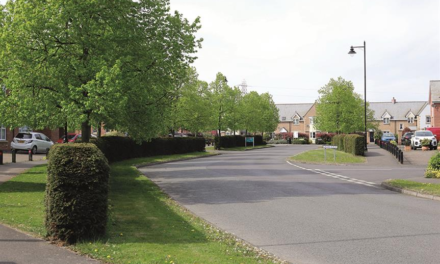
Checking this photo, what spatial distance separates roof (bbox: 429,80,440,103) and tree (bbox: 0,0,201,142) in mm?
59627

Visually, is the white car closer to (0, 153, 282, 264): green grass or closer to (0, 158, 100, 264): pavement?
(0, 153, 282, 264): green grass

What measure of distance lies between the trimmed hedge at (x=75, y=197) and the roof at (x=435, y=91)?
67.1 metres

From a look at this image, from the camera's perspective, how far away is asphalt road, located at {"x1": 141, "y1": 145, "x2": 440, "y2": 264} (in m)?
6.96

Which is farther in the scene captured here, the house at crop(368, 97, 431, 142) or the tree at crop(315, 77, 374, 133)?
the house at crop(368, 97, 431, 142)

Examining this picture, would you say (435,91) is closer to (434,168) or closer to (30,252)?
(434,168)

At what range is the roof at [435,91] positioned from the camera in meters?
→ 65.3

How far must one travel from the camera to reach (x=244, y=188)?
604 inches

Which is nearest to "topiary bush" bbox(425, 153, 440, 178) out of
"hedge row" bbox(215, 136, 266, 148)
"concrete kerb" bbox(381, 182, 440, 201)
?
"concrete kerb" bbox(381, 182, 440, 201)

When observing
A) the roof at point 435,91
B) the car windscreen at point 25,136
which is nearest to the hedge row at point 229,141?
the car windscreen at point 25,136

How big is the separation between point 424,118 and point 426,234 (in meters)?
89.1

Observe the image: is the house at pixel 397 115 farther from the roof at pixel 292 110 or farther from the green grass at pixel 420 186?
the green grass at pixel 420 186

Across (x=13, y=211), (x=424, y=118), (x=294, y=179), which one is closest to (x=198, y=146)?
(x=294, y=179)

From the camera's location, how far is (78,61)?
1447 cm

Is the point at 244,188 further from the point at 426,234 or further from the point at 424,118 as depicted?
the point at 424,118
